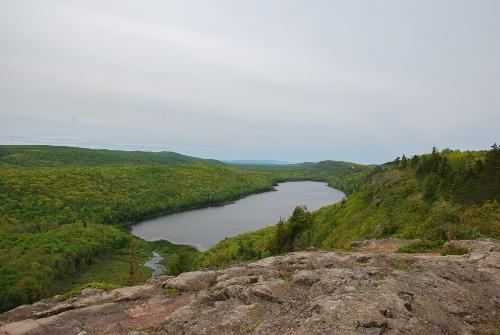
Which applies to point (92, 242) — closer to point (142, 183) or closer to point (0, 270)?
point (0, 270)

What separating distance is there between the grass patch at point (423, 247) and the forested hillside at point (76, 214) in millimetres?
21619

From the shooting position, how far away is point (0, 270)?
212ft

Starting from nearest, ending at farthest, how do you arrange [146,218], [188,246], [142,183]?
[188,246] → [146,218] → [142,183]

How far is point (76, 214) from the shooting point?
11212cm

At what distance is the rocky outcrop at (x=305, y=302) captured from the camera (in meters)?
12.4

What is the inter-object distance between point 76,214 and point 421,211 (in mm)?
103007

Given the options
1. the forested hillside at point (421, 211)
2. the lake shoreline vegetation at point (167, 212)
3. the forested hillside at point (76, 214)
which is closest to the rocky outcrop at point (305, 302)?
the lake shoreline vegetation at point (167, 212)

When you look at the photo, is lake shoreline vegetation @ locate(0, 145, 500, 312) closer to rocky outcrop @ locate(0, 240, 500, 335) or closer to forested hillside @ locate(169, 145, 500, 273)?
forested hillside @ locate(169, 145, 500, 273)

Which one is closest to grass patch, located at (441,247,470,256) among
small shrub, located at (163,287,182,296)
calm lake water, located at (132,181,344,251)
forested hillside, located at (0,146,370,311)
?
small shrub, located at (163,287,182,296)

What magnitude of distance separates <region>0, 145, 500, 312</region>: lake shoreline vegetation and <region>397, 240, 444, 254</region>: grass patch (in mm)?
114

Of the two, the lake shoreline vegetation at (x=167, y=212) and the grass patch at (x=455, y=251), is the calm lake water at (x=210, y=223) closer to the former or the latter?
the lake shoreline vegetation at (x=167, y=212)

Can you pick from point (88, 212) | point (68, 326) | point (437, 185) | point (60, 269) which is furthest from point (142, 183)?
point (68, 326)

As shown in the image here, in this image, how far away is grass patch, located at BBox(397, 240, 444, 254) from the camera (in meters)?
23.6

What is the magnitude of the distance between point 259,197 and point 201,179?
3215 cm
